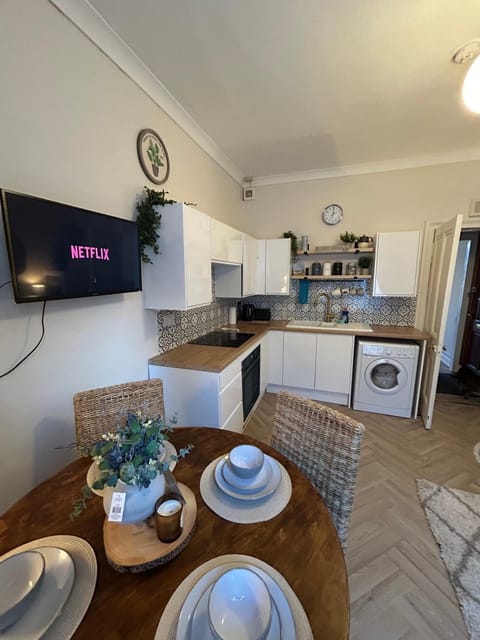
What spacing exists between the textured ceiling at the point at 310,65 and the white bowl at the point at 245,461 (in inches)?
83.3

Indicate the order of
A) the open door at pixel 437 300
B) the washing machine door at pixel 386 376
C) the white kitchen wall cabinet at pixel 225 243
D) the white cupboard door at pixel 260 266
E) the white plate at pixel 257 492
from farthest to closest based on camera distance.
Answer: the white cupboard door at pixel 260 266 < the washing machine door at pixel 386 376 < the open door at pixel 437 300 < the white kitchen wall cabinet at pixel 225 243 < the white plate at pixel 257 492

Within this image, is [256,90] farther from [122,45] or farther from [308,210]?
[308,210]

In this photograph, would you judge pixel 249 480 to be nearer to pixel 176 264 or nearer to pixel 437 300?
pixel 176 264

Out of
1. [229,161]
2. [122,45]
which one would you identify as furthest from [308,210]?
[122,45]

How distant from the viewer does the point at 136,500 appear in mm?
771

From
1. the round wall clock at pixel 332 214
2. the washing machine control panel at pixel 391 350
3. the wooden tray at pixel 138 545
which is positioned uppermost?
the round wall clock at pixel 332 214

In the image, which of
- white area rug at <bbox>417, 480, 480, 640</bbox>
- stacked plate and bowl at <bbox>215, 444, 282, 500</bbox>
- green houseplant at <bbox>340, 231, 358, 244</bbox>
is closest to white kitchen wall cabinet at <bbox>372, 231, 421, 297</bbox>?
green houseplant at <bbox>340, 231, 358, 244</bbox>

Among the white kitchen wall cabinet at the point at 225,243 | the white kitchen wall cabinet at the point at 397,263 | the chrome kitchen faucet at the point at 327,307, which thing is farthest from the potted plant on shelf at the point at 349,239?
the white kitchen wall cabinet at the point at 225,243

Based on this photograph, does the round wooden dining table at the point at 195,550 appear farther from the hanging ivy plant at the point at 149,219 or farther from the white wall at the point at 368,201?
the white wall at the point at 368,201

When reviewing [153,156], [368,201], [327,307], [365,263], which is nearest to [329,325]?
[327,307]

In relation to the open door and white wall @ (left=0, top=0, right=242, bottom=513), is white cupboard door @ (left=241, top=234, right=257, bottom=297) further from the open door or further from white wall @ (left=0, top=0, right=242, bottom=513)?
the open door

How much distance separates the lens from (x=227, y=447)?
121 centimetres

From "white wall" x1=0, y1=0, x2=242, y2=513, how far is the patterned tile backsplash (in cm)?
91

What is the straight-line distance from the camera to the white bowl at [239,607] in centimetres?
53
